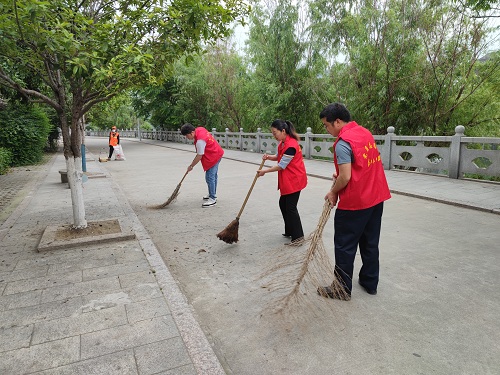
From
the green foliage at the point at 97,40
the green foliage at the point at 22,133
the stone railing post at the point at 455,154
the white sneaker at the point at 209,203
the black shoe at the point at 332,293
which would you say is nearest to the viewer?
the black shoe at the point at 332,293

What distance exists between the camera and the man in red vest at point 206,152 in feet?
20.6

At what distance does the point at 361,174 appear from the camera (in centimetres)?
282

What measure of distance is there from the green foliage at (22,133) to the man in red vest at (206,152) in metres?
9.59

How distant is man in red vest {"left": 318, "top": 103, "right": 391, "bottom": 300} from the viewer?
9.07 feet

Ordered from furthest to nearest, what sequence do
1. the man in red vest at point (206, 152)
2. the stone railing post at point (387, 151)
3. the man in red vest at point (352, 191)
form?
the stone railing post at point (387, 151) < the man in red vest at point (206, 152) < the man in red vest at point (352, 191)

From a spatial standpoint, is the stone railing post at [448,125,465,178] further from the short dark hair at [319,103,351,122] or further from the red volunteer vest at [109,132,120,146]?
the red volunteer vest at [109,132,120,146]

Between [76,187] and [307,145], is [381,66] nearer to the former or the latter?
[307,145]

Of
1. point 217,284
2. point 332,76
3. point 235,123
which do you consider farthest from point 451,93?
point 235,123

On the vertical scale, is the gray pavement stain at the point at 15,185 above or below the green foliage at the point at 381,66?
below

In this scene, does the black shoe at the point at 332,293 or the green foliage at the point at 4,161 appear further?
the green foliage at the point at 4,161

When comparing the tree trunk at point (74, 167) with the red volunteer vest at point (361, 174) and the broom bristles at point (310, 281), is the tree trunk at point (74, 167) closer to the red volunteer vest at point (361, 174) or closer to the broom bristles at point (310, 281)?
the broom bristles at point (310, 281)

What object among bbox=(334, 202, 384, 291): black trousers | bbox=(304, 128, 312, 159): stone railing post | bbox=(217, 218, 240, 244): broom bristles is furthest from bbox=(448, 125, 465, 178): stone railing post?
bbox=(334, 202, 384, 291): black trousers

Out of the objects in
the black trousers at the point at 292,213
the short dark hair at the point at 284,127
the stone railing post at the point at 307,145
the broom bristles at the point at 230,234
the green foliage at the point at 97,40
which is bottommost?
the broom bristles at the point at 230,234

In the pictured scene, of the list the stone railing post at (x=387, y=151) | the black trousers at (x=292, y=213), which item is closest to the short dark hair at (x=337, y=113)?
the black trousers at (x=292, y=213)
